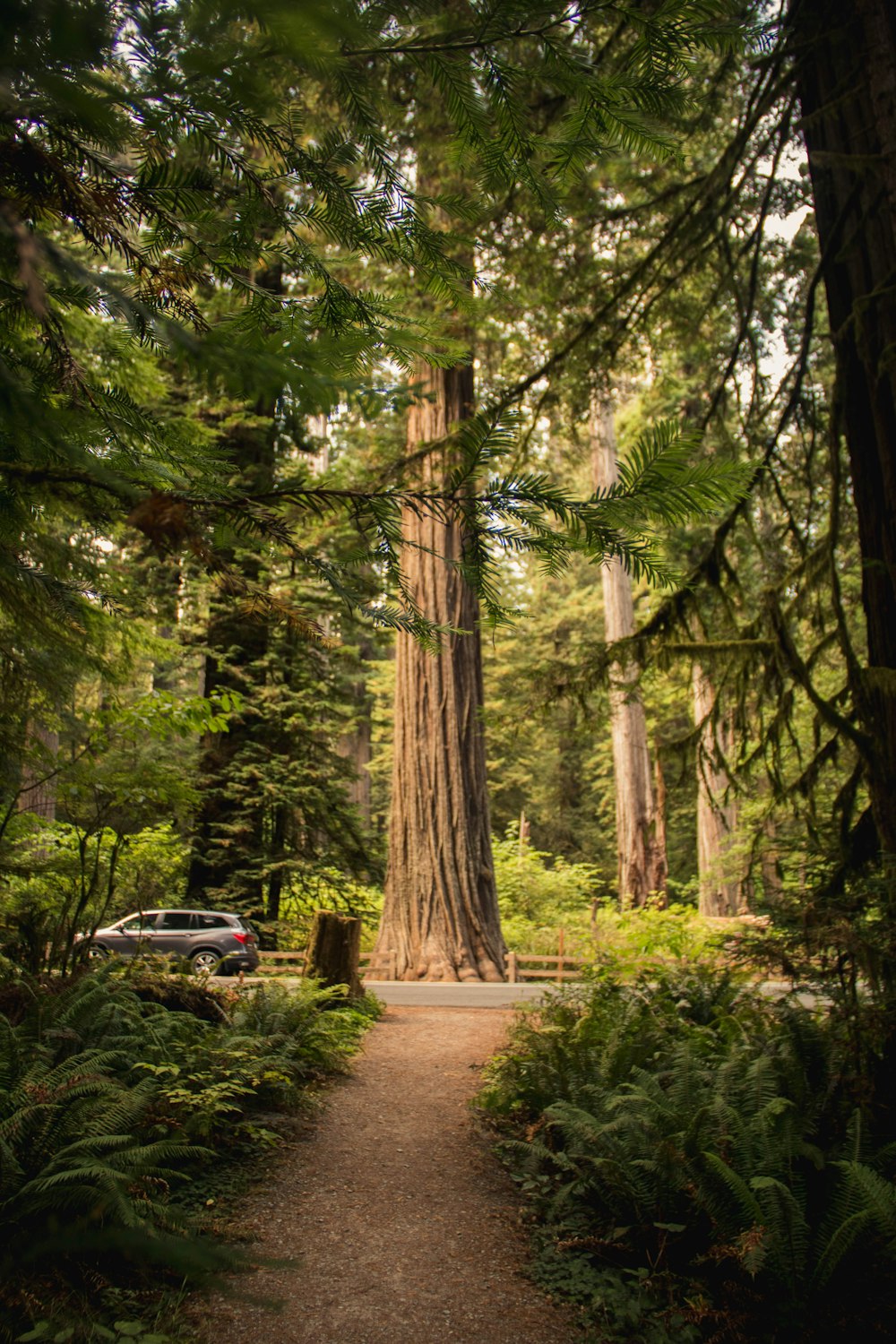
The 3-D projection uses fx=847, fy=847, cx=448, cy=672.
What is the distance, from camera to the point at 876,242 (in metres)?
5.60

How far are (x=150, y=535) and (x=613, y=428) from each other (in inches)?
977

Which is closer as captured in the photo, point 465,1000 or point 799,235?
point 799,235

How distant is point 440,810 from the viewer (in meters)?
12.0

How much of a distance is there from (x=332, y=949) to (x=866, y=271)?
783 cm

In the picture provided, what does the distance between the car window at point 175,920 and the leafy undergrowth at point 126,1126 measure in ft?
22.1

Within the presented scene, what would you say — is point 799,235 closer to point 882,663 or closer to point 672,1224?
point 882,663

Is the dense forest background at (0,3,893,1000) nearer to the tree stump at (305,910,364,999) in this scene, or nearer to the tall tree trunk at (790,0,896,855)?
the tall tree trunk at (790,0,896,855)

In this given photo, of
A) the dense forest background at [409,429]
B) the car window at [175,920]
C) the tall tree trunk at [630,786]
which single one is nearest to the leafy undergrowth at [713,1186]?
the dense forest background at [409,429]

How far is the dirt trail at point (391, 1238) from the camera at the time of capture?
3.39 metres

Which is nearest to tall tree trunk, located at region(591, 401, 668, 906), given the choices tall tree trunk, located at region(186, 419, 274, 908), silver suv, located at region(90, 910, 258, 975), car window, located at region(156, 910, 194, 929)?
tall tree trunk, located at region(186, 419, 274, 908)

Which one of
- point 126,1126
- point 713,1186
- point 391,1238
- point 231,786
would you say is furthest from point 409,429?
point 713,1186

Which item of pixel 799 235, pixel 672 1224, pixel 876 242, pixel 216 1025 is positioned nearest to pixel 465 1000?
pixel 216 1025

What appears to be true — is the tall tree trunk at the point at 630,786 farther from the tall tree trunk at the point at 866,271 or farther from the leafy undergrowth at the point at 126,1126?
the leafy undergrowth at the point at 126,1126

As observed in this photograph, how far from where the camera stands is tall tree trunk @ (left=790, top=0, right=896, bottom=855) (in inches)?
199
